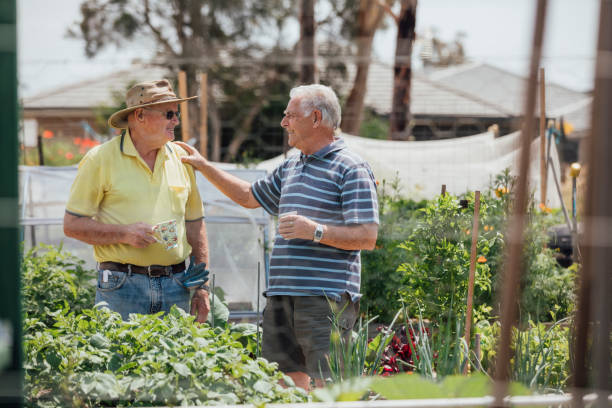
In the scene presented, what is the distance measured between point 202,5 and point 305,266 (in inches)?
584

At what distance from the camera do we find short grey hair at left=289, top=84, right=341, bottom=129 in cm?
247

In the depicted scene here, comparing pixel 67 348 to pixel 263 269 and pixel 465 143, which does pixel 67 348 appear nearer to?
pixel 263 269

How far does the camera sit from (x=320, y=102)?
247 centimetres

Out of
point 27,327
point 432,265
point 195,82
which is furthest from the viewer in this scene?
point 195,82

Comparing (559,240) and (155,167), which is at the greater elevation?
(155,167)

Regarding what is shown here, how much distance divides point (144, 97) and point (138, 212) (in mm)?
461

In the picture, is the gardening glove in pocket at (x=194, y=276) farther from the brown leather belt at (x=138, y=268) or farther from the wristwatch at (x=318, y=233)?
the wristwatch at (x=318, y=233)

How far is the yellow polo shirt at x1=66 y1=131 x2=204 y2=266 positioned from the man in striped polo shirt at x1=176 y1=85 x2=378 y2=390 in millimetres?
457

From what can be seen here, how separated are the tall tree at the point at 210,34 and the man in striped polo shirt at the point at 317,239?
13191mm

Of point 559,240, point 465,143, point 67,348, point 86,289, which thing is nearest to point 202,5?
point 465,143

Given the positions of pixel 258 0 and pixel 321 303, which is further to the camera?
pixel 258 0

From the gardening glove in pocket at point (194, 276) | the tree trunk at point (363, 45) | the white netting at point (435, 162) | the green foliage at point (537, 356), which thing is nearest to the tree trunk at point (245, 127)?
the tree trunk at point (363, 45)

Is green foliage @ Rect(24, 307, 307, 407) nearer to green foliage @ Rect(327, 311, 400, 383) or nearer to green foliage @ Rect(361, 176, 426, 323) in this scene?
green foliage @ Rect(327, 311, 400, 383)

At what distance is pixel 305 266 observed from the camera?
244 centimetres
